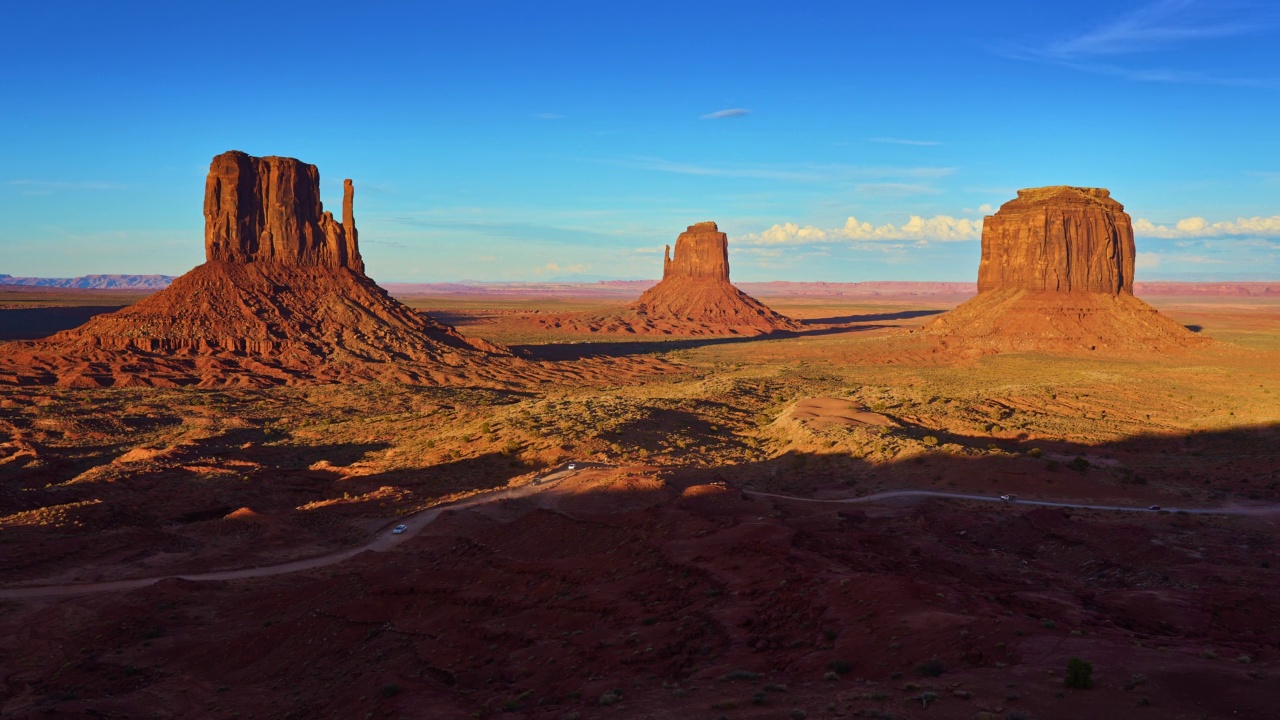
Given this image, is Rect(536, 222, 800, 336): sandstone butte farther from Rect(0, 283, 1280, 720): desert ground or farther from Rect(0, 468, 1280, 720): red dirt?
Rect(0, 468, 1280, 720): red dirt

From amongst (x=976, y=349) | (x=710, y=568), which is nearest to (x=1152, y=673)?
(x=710, y=568)

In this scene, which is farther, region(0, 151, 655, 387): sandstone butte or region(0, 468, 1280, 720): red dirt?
region(0, 151, 655, 387): sandstone butte

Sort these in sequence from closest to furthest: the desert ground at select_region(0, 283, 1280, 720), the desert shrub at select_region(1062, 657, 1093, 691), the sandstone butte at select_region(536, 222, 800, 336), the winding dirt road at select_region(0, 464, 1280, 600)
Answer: the desert shrub at select_region(1062, 657, 1093, 691) < the desert ground at select_region(0, 283, 1280, 720) < the winding dirt road at select_region(0, 464, 1280, 600) < the sandstone butte at select_region(536, 222, 800, 336)

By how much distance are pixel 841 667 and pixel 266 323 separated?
75.8 meters

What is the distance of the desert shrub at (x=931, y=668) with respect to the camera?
50.7 ft

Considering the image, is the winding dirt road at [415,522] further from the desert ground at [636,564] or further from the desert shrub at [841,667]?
the desert shrub at [841,667]

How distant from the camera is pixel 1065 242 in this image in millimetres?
110688

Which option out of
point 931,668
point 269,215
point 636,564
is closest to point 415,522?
point 636,564

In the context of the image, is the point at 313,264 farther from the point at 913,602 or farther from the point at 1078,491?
the point at 913,602

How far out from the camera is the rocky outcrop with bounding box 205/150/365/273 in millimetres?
84625

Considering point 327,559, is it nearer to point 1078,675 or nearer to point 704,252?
point 1078,675

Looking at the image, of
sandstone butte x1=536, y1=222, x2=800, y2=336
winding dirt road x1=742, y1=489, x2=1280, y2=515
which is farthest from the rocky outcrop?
winding dirt road x1=742, y1=489, x2=1280, y2=515

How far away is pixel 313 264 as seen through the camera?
294 ft

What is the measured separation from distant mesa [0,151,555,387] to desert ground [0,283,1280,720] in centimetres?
1377
